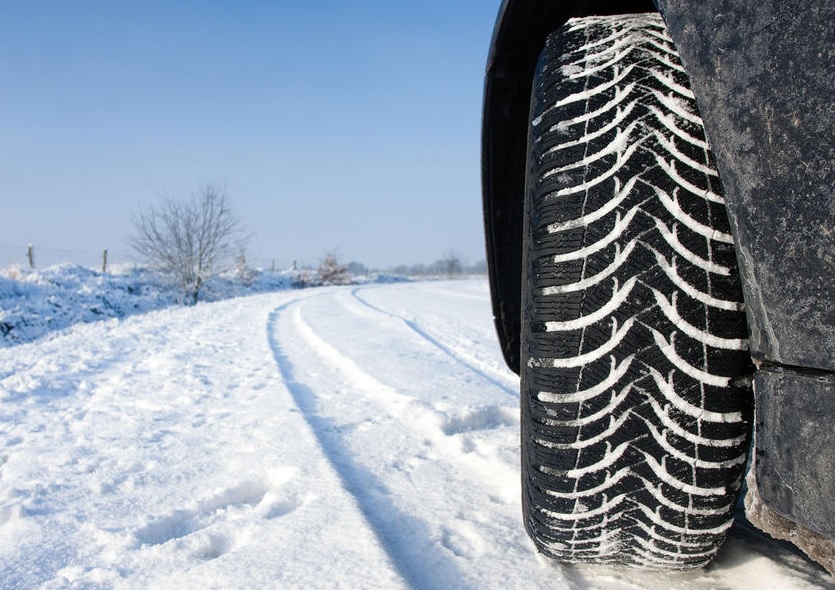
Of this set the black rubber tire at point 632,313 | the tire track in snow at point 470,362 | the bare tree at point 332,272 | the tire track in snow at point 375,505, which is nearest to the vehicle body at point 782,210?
the black rubber tire at point 632,313

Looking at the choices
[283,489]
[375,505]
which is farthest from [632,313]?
[283,489]

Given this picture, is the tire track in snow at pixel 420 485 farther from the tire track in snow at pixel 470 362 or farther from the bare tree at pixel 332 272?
the bare tree at pixel 332 272

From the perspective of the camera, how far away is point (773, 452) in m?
0.68

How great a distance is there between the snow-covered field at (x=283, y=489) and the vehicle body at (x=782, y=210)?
1.51 ft

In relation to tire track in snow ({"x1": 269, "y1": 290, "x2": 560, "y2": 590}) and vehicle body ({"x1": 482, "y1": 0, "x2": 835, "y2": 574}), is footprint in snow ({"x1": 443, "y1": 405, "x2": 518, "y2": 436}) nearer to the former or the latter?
tire track in snow ({"x1": 269, "y1": 290, "x2": 560, "y2": 590})

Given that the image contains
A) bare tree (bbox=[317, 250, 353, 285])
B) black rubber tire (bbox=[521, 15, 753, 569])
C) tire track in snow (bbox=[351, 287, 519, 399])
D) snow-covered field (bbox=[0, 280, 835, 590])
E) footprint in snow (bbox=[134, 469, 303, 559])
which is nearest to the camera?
black rubber tire (bbox=[521, 15, 753, 569])

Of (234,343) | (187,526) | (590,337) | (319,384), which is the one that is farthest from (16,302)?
(590,337)

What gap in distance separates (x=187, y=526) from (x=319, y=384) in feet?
5.01

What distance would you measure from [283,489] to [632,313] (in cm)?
106

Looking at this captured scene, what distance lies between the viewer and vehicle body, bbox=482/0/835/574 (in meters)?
0.58

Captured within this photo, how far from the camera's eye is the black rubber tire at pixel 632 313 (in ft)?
2.74

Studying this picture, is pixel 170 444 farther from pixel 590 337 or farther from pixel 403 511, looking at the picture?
pixel 590 337

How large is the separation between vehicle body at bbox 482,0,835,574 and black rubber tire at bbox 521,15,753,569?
0.42 ft

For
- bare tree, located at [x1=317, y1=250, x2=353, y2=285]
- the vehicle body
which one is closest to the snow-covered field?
the vehicle body
